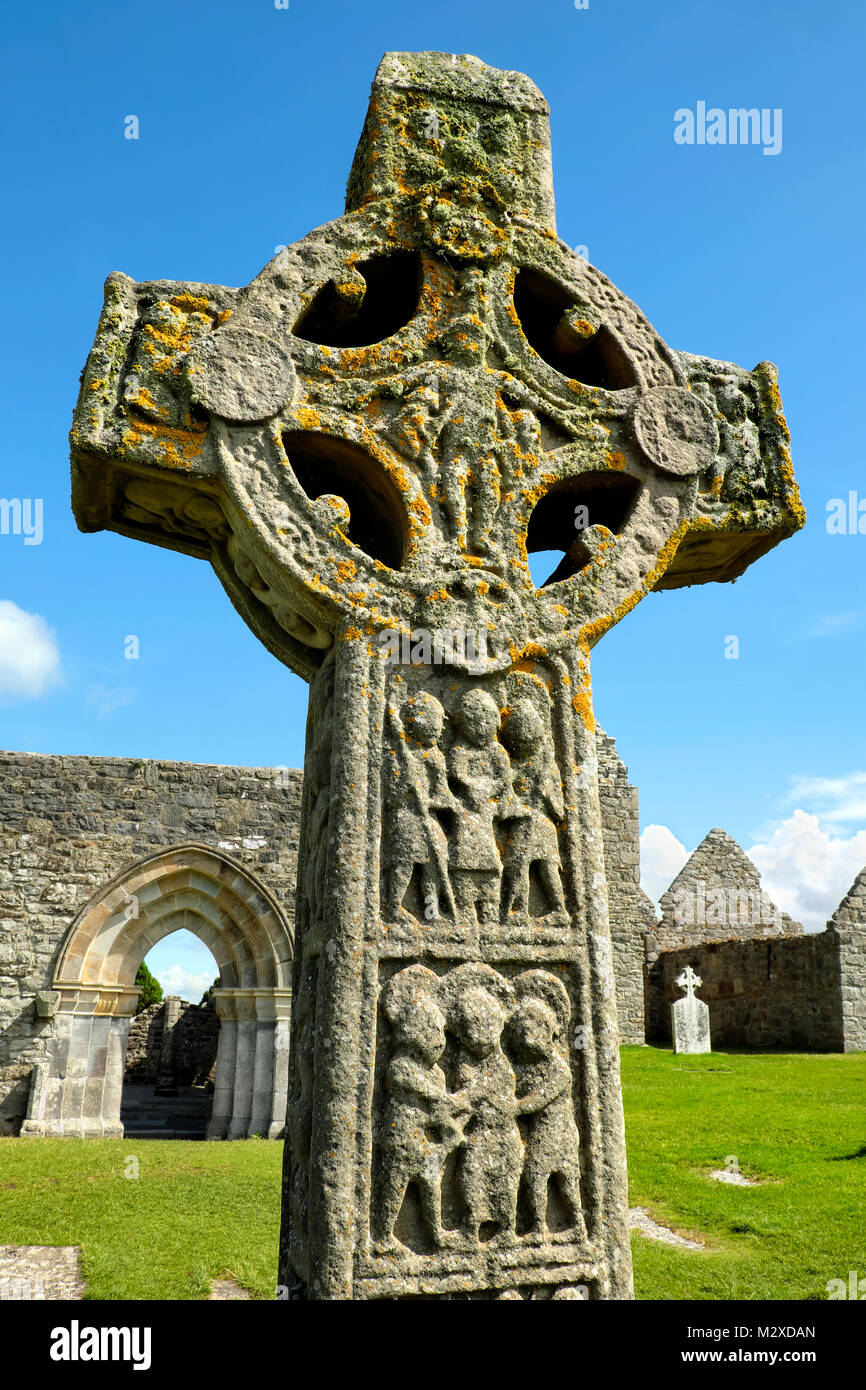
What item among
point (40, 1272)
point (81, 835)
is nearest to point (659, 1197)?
point (40, 1272)

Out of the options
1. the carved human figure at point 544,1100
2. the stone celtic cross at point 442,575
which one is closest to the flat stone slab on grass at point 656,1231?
the carved human figure at point 544,1100

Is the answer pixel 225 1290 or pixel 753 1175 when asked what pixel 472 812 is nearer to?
Result: pixel 225 1290

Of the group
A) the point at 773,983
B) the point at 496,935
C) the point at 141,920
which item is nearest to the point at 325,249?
the point at 496,935

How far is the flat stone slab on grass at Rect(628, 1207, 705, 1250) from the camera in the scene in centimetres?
513

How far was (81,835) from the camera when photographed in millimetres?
11430

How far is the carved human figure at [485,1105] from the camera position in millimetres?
1959

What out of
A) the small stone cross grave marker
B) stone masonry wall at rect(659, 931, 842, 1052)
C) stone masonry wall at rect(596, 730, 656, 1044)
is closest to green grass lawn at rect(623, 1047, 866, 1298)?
stone masonry wall at rect(659, 931, 842, 1052)

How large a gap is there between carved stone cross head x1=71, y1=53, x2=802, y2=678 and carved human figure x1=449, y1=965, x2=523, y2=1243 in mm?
792

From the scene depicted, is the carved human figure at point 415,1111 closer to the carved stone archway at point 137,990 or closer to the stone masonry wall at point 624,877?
the carved stone archway at point 137,990

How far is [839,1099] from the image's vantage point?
8.70m

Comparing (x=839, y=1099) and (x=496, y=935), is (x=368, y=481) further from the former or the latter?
(x=839, y=1099)

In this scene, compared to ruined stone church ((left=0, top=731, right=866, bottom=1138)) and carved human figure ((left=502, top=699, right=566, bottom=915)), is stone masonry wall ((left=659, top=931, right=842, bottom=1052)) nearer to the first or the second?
ruined stone church ((left=0, top=731, right=866, bottom=1138))

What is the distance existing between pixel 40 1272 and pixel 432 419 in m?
4.93
